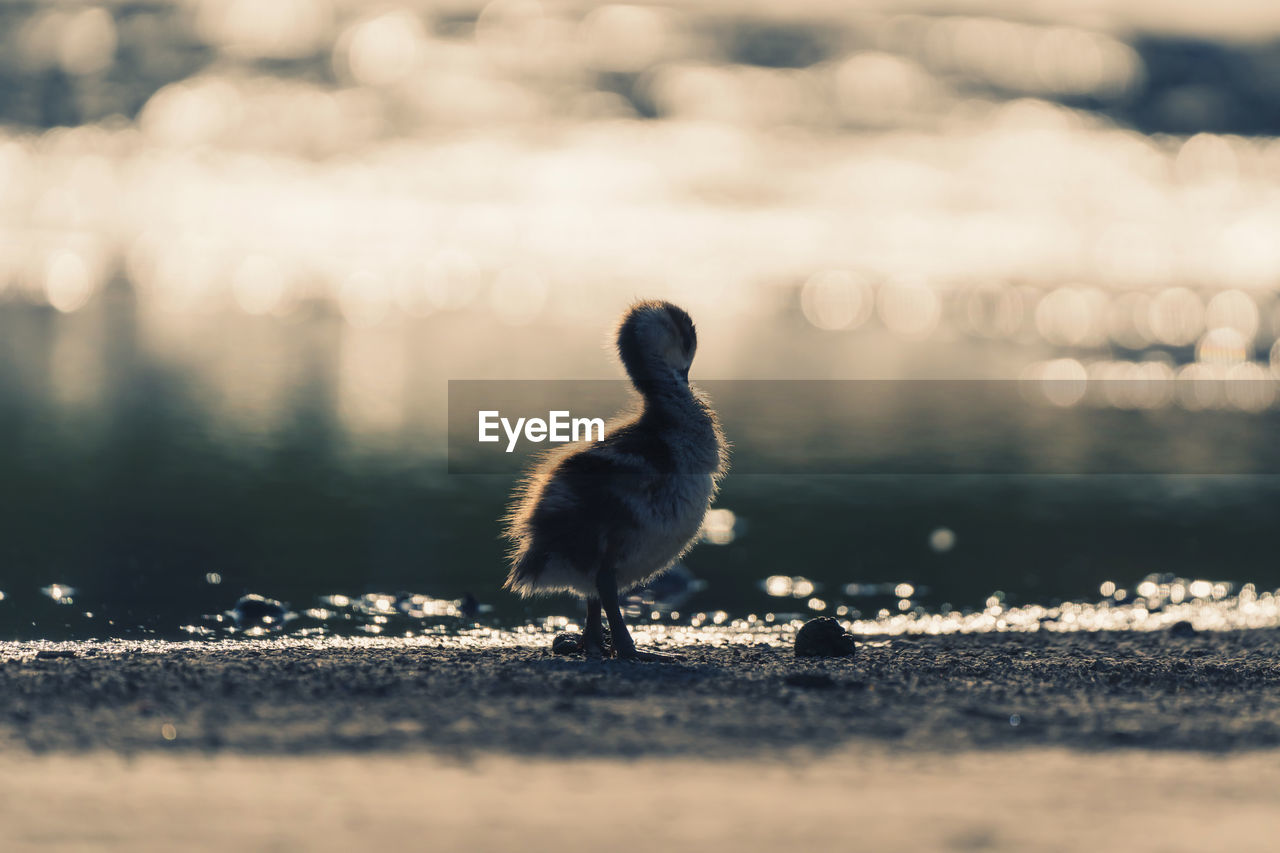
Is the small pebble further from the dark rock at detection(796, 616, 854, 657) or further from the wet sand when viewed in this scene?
the dark rock at detection(796, 616, 854, 657)

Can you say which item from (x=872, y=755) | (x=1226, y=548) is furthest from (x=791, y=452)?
(x=872, y=755)

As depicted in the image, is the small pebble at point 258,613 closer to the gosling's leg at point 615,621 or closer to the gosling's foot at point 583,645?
the gosling's foot at point 583,645

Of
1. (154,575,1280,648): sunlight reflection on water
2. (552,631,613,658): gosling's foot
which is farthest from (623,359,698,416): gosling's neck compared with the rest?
(154,575,1280,648): sunlight reflection on water

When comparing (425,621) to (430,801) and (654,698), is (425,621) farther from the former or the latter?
(430,801)

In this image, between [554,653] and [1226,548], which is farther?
[1226,548]
